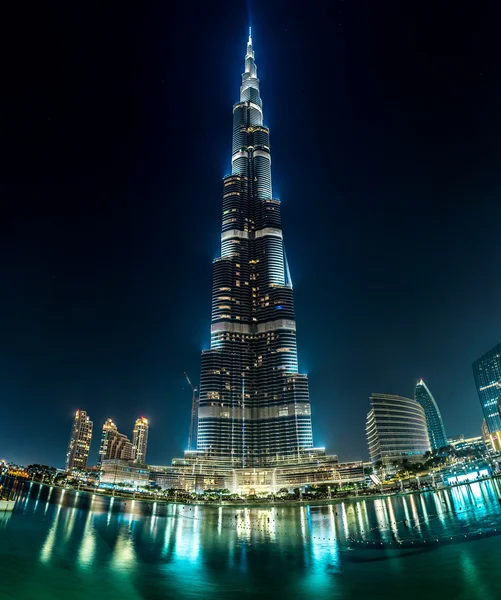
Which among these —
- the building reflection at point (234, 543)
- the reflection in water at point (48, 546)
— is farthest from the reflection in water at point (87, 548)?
the reflection in water at point (48, 546)

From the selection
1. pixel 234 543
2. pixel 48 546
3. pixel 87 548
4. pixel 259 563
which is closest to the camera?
pixel 259 563

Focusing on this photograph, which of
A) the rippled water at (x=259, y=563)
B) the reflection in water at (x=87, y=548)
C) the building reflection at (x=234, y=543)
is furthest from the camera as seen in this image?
the reflection in water at (x=87, y=548)

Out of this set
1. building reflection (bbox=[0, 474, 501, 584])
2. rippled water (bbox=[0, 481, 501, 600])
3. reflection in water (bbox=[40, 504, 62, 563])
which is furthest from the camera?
reflection in water (bbox=[40, 504, 62, 563])

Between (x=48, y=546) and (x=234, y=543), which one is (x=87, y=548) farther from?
(x=234, y=543)

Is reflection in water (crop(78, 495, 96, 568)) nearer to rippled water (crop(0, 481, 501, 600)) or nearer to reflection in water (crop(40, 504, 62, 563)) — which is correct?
rippled water (crop(0, 481, 501, 600))

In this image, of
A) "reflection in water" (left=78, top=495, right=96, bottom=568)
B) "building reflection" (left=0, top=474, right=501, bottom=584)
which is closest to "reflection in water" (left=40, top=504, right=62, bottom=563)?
"building reflection" (left=0, top=474, right=501, bottom=584)

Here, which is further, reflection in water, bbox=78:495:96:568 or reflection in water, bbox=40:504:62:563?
reflection in water, bbox=40:504:62:563

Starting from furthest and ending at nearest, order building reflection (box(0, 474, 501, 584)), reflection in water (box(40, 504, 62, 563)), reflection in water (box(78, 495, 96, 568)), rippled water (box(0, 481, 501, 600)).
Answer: reflection in water (box(40, 504, 62, 563)), reflection in water (box(78, 495, 96, 568)), building reflection (box(0, 474, 501, 584)), rippled water (box(0, 481, 501, 600))

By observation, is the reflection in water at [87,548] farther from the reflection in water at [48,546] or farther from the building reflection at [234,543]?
the reflection in water at [48,546]

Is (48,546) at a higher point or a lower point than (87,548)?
higher

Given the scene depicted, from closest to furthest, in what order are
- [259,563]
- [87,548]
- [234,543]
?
[259,563] → [87,548] → [234,543]

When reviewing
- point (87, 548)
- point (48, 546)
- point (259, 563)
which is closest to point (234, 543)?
point (259, 563)

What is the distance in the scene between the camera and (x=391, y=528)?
5838 centimetres

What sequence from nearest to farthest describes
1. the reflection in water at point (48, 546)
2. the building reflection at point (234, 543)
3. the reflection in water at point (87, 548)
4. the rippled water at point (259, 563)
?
the rippled water at point (259, 563) → the building reflection at point (234, 543) → the reflection in water at point (87, 548) → the reflection in water at point (48, 546)
